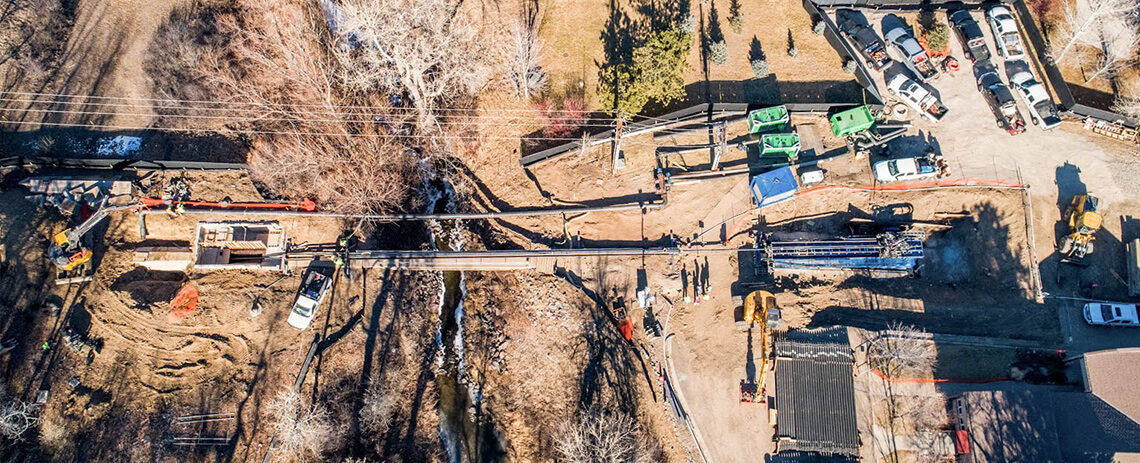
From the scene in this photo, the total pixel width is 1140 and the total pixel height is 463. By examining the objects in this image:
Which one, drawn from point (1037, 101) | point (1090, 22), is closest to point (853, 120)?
point (1037, 101)

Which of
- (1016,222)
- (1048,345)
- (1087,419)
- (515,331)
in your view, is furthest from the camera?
(515,331)

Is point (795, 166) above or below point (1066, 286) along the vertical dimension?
above

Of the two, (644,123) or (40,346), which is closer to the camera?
(40,346)

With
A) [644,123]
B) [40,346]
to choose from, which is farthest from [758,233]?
[40,346]

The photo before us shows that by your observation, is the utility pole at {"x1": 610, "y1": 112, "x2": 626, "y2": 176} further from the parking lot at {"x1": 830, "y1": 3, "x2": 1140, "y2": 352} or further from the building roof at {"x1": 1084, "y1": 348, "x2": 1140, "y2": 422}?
the building roof at {"x1": 1084, "y1": 348, "x2": 1140, "y2": 422}

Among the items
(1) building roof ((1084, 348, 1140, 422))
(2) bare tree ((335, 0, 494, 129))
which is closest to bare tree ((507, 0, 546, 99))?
(2) bare tree ((335, 0, 494, 129))

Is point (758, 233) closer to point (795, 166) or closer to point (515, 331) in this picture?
point (795, 166)

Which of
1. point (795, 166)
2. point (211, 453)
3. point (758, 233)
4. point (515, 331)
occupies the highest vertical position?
point (795, 166)

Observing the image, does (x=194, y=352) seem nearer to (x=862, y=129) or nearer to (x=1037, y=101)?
(x=862, y=129)

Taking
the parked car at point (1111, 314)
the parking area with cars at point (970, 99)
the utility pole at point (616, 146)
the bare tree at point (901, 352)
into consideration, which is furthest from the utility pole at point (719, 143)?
the parked car at point (1111, 314)
